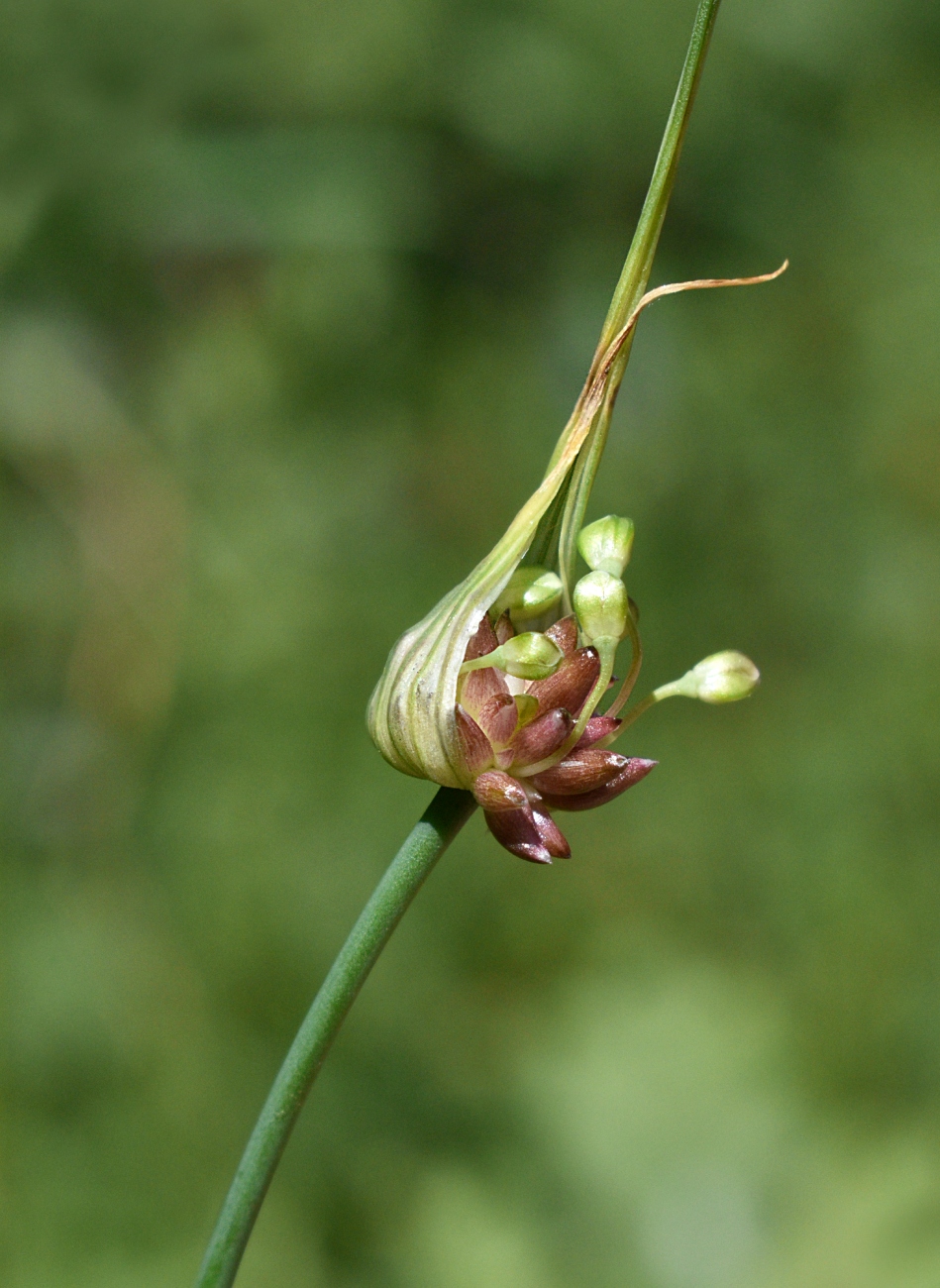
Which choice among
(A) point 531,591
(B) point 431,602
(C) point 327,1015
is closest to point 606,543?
(A) point 531,591

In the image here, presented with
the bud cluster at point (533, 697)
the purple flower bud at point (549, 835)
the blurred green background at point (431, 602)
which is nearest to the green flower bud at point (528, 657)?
the bud cluster at point (533, 697)

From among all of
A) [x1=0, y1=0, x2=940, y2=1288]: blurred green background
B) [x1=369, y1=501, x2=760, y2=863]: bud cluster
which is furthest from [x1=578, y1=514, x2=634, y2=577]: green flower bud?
[x1=0, y1=0, x2=940, y2=1288]: blurred green background

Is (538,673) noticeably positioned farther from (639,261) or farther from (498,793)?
(639,261)

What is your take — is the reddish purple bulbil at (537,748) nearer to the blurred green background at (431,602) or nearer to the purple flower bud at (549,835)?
the purple flower bud at (549,835)

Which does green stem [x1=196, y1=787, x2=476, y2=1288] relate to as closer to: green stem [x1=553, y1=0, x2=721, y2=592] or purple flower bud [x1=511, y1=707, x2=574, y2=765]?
purple flower bud [x1=511, y1=707, x2=574, y2=765]

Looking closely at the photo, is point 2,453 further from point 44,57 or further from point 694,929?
→ point 694,929
